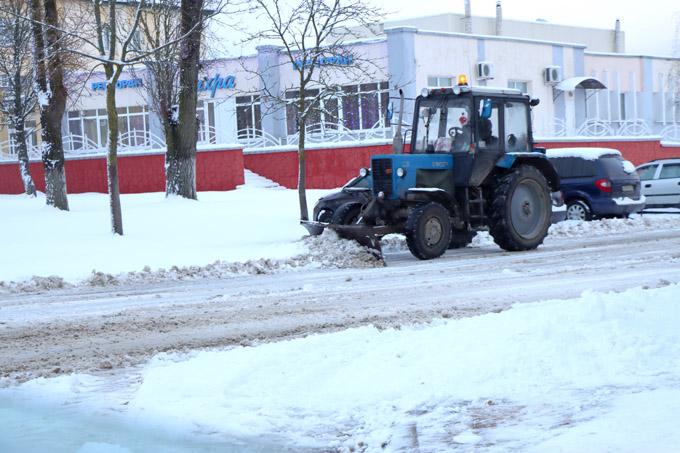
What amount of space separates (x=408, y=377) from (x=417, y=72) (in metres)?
33.2

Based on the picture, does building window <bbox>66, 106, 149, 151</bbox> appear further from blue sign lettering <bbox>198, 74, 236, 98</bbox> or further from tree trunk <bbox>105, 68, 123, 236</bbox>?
tree trunk <bbox>105, 68, 123, 236</bbox>

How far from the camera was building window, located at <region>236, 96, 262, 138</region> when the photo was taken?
43719mm

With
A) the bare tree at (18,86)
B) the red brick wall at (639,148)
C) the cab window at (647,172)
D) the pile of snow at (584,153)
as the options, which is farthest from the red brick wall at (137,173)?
the pile of snow at (584,153)

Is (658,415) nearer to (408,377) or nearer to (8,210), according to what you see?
(408,377)

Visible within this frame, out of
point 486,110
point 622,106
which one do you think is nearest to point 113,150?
point 486,110

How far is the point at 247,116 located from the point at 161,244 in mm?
26715

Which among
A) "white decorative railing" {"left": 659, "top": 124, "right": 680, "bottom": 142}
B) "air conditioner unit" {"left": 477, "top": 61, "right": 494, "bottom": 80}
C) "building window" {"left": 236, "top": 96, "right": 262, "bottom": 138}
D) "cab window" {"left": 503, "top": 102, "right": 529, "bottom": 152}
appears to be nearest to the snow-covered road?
"cab window" {"left": 503, "top": 102, "right": 529, "bottom": 152}

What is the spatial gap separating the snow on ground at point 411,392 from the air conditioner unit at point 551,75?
38.4m

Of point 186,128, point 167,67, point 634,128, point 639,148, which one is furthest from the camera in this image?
point 634,128

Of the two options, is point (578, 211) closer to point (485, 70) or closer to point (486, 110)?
point (486, 110)

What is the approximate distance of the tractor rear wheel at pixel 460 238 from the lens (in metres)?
17.5

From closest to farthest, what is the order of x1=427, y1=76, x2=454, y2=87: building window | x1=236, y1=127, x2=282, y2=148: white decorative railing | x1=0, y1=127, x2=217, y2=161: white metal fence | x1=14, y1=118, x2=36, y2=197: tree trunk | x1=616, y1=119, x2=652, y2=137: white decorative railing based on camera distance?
1. x1=14, y1=118, x2=36, y2=197: tree trunk
2. x1=0, y1=127, x2=217, y2=161: white metal fence
3. x1=427, y1=76, x2=454, y2=87: building window
4. x1=236, y1=127, x2=282, y2=148: white decorative railing
5. x1=616, y1=119, x2=652, y2=137: white decorative railing

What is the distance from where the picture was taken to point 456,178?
16500mm

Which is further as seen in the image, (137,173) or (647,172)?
(137,173)
